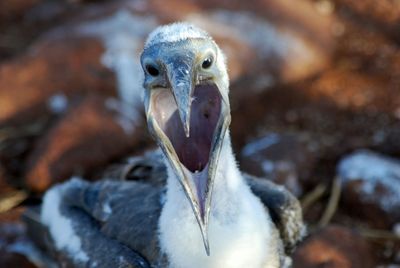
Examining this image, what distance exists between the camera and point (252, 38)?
17.8 ft

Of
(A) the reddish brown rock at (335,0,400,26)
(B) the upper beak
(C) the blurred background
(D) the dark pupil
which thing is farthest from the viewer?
(A) the reddish brown rock at (335,0,400,26)

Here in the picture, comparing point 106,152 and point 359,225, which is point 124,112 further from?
point 359,225

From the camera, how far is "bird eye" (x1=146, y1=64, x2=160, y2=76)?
8.30 ft

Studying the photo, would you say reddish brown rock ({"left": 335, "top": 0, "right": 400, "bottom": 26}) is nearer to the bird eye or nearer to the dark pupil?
the dark pupil

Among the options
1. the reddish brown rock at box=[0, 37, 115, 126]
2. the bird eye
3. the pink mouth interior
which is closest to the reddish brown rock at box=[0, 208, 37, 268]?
the reddish brown rock at box=[0, 37, 115, 126]

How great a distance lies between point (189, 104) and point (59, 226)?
1.44 m

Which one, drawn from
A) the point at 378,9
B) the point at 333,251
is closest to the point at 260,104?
the point at 378,9

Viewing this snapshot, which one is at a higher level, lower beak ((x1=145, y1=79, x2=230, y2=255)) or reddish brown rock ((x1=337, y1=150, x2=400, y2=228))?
lower beak ((x1=145, y1=79, x2=230, y2=255))

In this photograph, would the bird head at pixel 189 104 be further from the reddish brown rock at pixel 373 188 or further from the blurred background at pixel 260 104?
the reddish brown rock at pixel 373 188

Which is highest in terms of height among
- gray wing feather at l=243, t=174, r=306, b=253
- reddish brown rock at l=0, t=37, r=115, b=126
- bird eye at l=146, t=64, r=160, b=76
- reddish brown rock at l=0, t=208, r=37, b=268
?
bird eye at l=146, t=64, r=160, b=76

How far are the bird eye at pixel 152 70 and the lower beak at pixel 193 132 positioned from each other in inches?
2.4

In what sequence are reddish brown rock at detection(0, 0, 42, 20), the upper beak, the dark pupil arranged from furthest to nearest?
reddish brown rock at detection(0, 0, 42, 20) < the dark pupil < the upper beak

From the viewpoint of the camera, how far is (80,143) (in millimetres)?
4695

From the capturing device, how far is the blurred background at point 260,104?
14.4 ft
